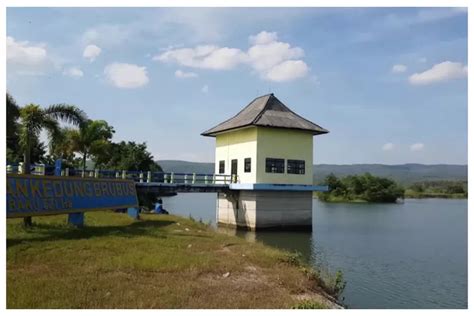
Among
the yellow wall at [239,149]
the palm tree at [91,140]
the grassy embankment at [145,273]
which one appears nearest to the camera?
the grassy embankment at [145,273]

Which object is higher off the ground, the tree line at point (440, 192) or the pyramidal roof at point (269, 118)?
the pyramidal roof at point (269, 118)

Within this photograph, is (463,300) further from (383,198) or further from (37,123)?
(383,198)

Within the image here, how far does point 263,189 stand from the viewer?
2202 centimetres

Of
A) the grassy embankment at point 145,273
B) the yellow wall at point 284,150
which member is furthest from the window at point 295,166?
the grassy embankment at point 145,273

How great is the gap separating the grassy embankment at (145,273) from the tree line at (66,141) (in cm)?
269

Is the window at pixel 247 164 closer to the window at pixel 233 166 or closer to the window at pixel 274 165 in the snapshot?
the window at pixel 274 165

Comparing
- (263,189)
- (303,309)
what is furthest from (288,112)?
(303,309)

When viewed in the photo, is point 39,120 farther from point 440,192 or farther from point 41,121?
point 440,192

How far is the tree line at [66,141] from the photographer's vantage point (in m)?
12.9

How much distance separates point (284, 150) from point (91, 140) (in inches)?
500

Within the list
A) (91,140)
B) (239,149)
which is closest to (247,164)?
(239,149)

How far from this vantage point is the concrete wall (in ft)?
73.6

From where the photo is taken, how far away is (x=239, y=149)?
23.8 meters

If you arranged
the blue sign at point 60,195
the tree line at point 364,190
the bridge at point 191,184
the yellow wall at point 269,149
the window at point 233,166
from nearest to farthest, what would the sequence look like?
1. the blue sign at point 60,195
2. the bridge at point 191,184
3. the yellow wall at point 269,149
4. the window at point 233,166
5. the tree line at point 364,190
